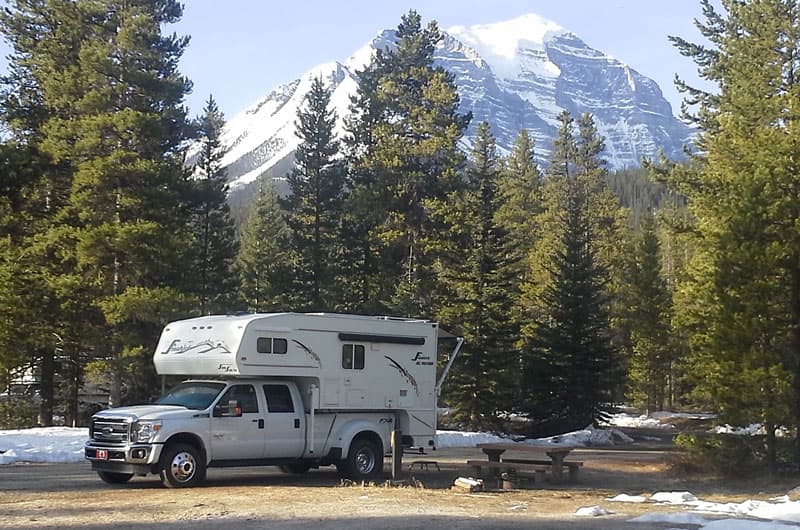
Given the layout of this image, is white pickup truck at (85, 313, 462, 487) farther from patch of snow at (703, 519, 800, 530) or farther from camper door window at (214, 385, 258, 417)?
patch of snow at (703, 519, 800, 530)

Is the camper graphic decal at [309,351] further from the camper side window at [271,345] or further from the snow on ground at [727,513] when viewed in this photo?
the snow on ground at [727,513]

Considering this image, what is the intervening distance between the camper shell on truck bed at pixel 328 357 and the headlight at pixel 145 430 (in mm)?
1687

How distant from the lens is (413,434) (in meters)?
18.9

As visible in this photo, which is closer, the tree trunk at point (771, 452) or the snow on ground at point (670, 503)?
the snow on ground at point (670, 503)

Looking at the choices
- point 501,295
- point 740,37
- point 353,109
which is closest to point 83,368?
point 501,295

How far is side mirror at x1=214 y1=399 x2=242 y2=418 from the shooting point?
52.6 ft

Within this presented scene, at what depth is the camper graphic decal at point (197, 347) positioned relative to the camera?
16.4 m

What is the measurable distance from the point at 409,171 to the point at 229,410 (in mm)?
23393

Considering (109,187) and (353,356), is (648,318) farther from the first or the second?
(353,356)

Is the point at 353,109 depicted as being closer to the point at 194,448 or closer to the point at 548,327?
the point at 548,327

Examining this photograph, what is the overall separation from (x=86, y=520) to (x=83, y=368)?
22073 millimetres

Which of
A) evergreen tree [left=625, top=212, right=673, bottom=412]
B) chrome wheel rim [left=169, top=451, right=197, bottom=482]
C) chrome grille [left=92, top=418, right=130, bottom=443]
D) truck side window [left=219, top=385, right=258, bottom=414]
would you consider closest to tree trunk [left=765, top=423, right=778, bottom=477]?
truck side window [left=219, top=385, right=258, bottom=414]

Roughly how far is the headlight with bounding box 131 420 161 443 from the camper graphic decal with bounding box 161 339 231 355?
6.04ft

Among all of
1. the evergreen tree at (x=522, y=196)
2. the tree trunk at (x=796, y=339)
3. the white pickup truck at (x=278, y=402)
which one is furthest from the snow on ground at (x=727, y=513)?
the evergreen tree at (x=522, y=196)
